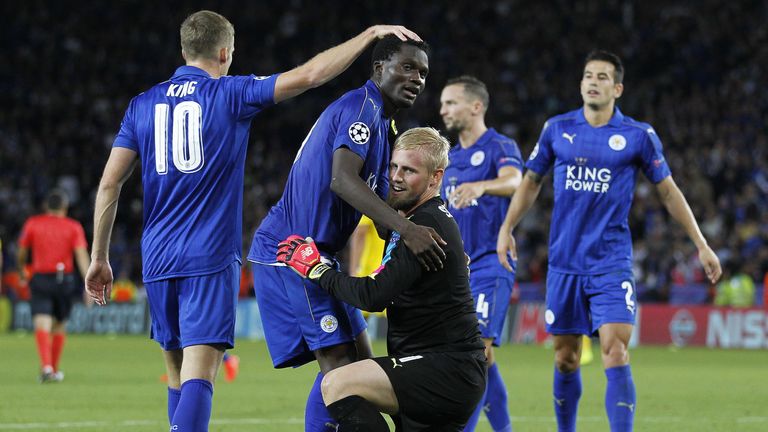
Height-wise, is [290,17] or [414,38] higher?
[290,17]

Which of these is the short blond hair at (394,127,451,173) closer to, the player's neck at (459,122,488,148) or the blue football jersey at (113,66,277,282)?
the blue football jersey at (113,66,277,282)

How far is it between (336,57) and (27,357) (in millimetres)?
13579

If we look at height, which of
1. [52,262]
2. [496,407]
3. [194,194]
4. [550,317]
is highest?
[194,194]

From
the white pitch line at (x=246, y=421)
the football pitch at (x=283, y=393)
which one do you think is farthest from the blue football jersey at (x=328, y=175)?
the white pitch line at (x=246, y=421)

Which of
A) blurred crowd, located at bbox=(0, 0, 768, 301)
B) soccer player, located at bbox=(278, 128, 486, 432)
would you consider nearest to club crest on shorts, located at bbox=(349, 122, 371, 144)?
soccer player, located at bbox=(278, 128, 486, 432)

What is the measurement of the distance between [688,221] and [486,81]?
22.5 metres

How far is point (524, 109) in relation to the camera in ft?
95.8

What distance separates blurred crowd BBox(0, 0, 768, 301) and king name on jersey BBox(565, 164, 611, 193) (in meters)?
14.5

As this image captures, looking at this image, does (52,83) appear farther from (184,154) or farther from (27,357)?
(184,154)

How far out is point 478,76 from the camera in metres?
30.8

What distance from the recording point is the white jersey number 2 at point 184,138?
596cm

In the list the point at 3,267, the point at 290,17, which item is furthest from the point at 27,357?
the point at 290,17

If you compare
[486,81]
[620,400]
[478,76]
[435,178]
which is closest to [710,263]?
[620,400]

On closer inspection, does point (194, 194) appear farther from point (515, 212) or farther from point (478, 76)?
point (478, 76)
